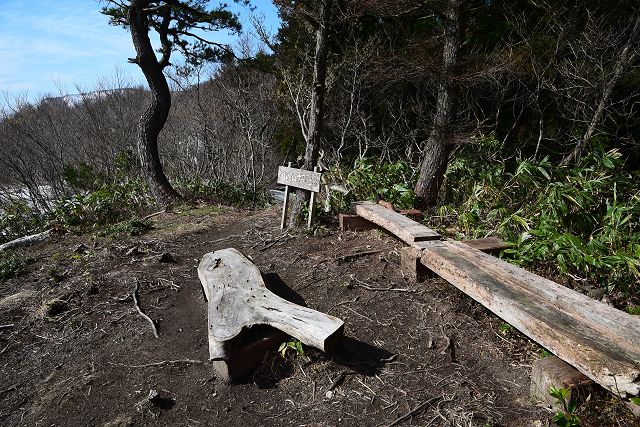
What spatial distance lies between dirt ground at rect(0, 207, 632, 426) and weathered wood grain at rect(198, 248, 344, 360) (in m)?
0.25

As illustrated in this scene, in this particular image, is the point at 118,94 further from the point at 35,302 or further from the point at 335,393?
the point at 335,393

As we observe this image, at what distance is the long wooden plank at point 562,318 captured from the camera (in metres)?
1.81

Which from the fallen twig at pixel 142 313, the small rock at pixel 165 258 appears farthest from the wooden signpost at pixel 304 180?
the fallen twig at pixel 142 313

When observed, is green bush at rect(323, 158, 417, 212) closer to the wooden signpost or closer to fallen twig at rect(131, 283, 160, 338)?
the wooden signpost

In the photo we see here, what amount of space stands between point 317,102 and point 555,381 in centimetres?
396

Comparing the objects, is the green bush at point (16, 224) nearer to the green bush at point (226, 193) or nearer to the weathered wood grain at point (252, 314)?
the green bush at point (226, 193)

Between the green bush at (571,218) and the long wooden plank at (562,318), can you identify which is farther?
the green bush at (571,218)

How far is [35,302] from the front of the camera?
3713 mm

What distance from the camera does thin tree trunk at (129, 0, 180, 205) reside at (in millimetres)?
7520

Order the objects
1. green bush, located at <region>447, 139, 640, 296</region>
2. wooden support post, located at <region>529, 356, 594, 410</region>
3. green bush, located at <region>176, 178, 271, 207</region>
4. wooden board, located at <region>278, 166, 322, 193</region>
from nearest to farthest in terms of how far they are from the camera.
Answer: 1. wooden support post, located at <region>529, 356, 594, 410</region>
2. green bush, located at <region>447, 139, 640, 296</region>
3. wooden board, located at <region>278, 166, 322, 193</region>
4. green bush, located at <region>176, 178, 271, 207</region>

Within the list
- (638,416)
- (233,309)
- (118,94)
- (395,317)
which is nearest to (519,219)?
(395,317)

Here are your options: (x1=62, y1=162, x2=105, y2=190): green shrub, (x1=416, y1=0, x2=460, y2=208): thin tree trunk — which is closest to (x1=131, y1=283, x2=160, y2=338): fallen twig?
(x1=416, y1=0, x2=460, y2=208): thin tree trunk

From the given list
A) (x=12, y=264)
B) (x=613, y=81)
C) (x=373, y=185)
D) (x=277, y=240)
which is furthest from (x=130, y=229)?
(x=613, y=81)

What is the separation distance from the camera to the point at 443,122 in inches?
217
